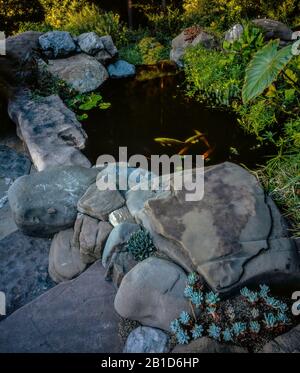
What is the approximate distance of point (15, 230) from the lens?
405cm

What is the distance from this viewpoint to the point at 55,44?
7.70m

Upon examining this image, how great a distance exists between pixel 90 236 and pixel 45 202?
0.72 meters

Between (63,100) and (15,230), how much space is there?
12.1 feet

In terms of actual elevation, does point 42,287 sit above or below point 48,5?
below

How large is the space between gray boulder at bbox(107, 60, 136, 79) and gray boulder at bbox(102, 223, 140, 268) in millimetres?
5752

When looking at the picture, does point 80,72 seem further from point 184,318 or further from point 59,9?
point 184,318

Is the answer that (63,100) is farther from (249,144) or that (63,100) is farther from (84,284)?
(84,284)

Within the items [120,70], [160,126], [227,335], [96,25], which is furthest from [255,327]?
[96,25]

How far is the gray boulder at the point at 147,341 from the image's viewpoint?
103 inches

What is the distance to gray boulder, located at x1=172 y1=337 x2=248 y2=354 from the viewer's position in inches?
97.7

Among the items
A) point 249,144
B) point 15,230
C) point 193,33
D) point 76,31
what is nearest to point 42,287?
point 15,230

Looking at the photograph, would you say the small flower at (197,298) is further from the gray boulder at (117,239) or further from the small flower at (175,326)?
the gray boulder at (117,239)

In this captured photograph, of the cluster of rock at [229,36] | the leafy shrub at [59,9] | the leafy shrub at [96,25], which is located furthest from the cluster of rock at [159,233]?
the leafy shrub at [59,9]

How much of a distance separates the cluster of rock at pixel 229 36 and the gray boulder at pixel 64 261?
5480 millimetres
